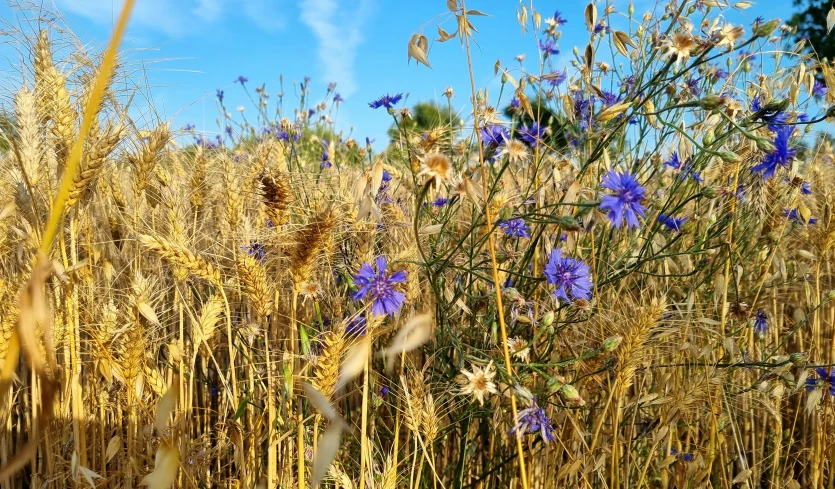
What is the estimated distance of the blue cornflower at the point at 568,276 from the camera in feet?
3.79

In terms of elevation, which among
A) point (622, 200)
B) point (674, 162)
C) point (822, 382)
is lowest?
point (822, 382)

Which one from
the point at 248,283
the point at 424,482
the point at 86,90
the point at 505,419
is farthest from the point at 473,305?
the point at 86,90

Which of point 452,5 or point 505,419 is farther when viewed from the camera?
point 505,419

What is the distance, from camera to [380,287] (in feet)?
3.45

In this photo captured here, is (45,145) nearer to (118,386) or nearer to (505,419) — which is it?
(118,386)

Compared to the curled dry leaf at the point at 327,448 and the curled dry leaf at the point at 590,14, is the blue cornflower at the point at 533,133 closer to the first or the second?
the curled dry leaf at the point at 590,14

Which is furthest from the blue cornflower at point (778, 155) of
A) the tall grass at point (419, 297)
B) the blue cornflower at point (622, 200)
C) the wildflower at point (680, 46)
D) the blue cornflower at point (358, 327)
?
the blue cornflower at point (358, 327)

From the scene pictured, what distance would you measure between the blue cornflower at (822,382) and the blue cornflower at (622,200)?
36.2 inches

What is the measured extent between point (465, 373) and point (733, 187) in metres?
0.93

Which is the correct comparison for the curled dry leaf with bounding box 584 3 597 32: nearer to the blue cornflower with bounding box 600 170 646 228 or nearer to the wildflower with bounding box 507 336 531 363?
the blue cornflower with bounding box 600 170 646 228

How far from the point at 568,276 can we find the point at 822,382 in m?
0.82

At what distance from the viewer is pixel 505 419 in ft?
4.33

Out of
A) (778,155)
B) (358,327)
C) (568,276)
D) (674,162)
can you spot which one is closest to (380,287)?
(358,327)

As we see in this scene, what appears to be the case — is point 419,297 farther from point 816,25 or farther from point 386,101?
point 816,25
